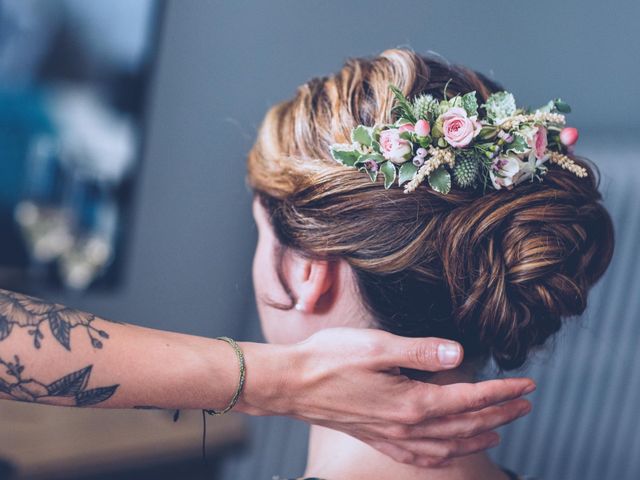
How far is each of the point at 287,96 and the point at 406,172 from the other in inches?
69.5

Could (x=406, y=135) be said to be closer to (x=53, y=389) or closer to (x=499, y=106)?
(x=499, y=106)

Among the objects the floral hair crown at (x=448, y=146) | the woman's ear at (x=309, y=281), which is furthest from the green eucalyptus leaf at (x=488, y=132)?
the woman's ear at (x=309, y=281)

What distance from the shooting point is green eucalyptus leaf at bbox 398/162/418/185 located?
90cm

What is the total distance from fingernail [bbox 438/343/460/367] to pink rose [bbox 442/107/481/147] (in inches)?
10.3

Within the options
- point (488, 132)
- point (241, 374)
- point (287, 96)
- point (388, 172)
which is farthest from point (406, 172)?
point (287, 96)

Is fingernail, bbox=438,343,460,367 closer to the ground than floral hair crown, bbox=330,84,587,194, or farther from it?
closer to the ground

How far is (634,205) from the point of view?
208 cm

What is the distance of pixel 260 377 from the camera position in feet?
3.06

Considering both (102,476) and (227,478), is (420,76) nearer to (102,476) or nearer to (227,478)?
(102,476)

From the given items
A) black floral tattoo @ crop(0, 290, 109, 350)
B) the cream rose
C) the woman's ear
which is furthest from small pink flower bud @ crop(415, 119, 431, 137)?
black floral tattoo @ crop(0, 290, 109, 350)

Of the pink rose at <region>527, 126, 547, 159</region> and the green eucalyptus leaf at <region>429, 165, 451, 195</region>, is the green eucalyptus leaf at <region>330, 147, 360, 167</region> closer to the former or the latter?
the green eucalyptus leaf at <region>429, 165, 451, 195</region>

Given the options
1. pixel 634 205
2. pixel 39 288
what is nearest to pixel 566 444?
pixel 634 205

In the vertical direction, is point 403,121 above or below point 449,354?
above

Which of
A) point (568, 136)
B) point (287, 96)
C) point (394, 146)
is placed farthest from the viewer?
point (287, 96)
